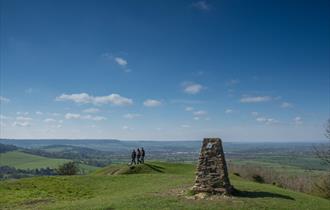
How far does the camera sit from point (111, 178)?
138 feet

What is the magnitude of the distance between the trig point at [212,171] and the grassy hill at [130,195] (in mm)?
1110

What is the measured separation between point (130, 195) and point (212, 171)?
7.11 m

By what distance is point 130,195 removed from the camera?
29.7 m

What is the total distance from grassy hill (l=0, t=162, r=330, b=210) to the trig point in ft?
3.64

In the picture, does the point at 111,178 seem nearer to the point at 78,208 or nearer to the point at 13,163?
the point at 78,208

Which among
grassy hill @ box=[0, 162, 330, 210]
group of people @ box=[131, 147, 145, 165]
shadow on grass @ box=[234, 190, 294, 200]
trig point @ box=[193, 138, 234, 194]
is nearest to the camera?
grassy hill @ box=[0, 162, 330, 210]

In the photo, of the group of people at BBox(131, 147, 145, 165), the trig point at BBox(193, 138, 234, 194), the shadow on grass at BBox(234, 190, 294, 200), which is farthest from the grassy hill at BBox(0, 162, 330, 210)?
the group of people at BBox(131, 147, 145, 165)

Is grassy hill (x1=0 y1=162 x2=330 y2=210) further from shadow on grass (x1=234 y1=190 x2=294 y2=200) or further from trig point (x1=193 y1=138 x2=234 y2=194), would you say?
trig point (x1=193 y1=138 x2=234 y2=194)

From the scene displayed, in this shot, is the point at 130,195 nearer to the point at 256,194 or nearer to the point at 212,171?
the point at 212,171

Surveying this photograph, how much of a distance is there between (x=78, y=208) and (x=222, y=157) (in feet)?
38.4

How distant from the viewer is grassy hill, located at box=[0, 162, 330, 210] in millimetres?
25281

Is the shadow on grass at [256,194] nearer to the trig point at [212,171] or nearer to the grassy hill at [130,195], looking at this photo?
the grassy hill at [130,195]

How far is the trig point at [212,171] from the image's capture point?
2788 cm

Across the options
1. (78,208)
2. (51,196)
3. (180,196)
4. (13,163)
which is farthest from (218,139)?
(13,163)
